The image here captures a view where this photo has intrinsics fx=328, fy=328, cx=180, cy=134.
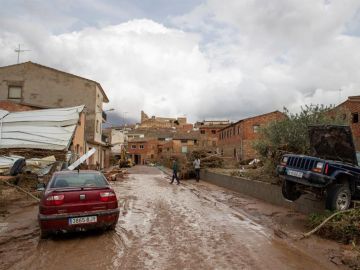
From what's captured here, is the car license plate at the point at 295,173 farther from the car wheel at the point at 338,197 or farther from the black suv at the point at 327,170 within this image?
the car wheel at the point at 338,197

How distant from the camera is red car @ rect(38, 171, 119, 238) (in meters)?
7.24

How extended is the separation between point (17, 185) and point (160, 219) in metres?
8.10

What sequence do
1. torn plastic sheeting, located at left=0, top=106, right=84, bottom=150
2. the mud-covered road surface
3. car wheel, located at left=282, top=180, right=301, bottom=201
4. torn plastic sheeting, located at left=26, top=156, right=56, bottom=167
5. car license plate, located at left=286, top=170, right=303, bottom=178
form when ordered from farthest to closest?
torn plastic sheeting, located at left=0, top=106, right=84, bottom=150
torn plastic sheeting, located at left=26, top=156, right=56, bottom=167
car wheel, located at left=282, top=180, right=301, bottom=201
car license plate, located at left=286, top=170, right=303, bottom=178
the mud-covered road surface

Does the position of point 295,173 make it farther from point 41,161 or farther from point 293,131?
point 41,161

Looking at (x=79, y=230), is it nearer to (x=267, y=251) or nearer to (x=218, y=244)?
(x=218, y=244)

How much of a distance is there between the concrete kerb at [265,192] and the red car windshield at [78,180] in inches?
256

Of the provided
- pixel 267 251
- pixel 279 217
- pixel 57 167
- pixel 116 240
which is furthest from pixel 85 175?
pixel 57 167

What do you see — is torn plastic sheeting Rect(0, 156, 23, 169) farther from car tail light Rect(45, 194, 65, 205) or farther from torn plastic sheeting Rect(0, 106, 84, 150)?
car tail light Rect(45, 194, 65, 205)

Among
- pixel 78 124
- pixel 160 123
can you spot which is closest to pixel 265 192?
pixel 78 124

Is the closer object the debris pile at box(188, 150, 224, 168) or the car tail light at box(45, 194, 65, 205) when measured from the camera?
the car tail light at box(45, 194, 65, 205)

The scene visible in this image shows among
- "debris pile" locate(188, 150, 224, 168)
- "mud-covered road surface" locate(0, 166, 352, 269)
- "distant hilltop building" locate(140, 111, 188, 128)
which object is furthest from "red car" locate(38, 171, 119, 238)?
"distant hilltop building" locate(140, 111, 188, 128)

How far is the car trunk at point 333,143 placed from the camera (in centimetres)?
975

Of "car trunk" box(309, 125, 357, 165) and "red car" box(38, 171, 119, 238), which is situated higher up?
"car trunk" box(309, 125, 357, 165)

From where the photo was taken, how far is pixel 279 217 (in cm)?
1055
